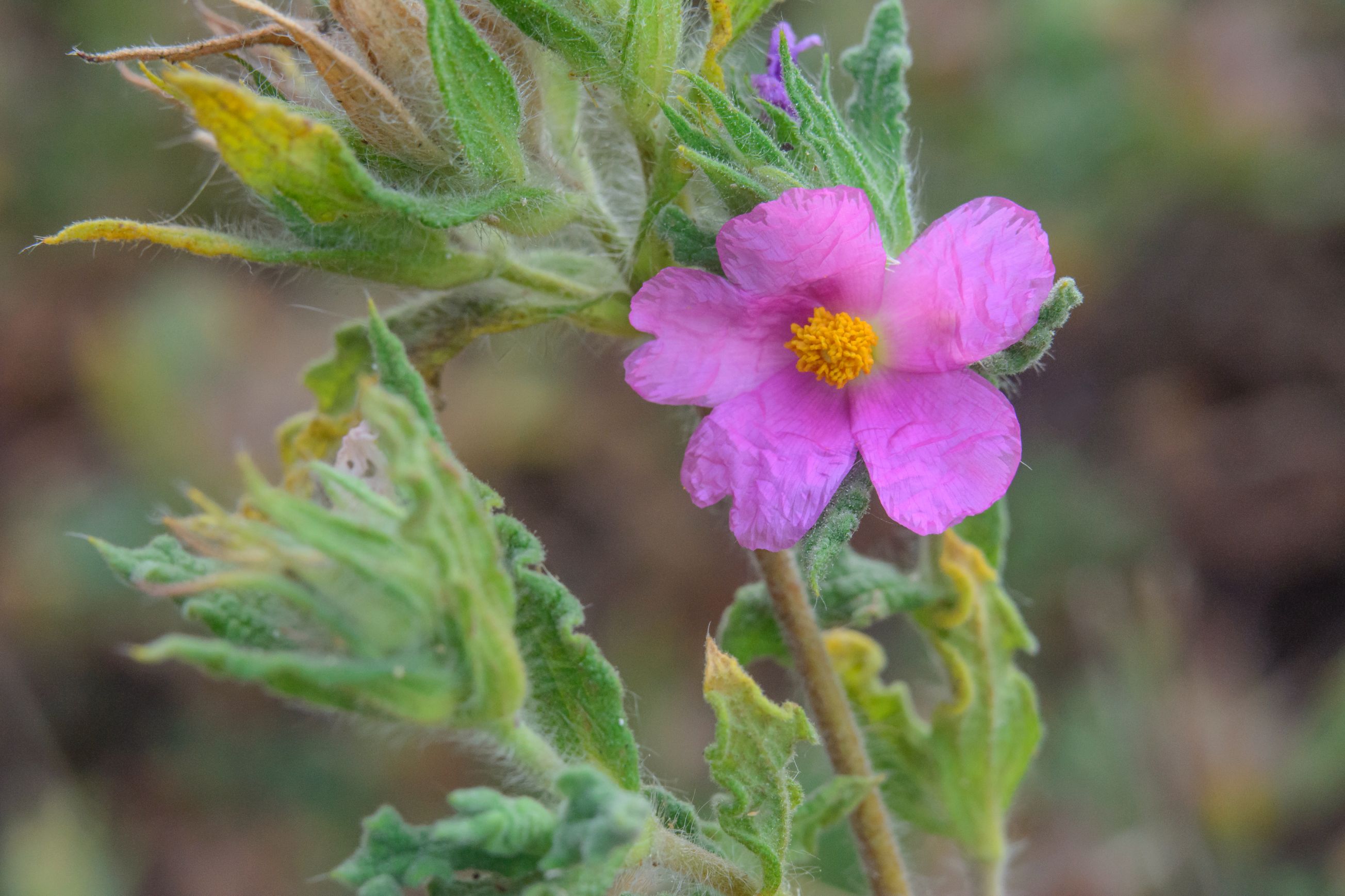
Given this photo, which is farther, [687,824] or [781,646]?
[781,646]

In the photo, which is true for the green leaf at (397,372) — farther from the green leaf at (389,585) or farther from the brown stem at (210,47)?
the brown stem at (210,47)

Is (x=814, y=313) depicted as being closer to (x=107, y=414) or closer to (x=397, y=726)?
(x=397, y=726)

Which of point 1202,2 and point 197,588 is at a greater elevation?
point 1202,2

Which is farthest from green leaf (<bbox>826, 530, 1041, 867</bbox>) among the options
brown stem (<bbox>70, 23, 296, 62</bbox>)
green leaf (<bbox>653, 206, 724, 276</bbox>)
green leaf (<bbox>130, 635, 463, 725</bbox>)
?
brown stem (<bbox>70, 23, 296, 62</bbox>)

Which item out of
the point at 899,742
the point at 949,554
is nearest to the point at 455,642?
the point at 949,554

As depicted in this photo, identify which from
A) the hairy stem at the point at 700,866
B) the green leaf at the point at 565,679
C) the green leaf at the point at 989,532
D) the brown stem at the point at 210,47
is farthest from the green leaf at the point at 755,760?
the brown stem at the point at 210,47

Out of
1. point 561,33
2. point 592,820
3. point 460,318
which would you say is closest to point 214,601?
point 592,820
